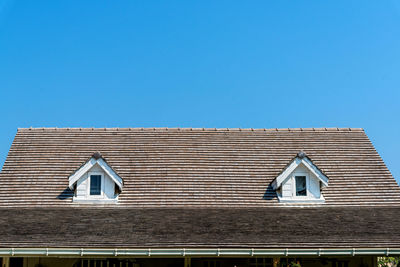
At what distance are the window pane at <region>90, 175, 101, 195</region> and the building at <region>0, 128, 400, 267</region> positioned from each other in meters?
0.04

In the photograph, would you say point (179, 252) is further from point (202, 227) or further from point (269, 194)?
point (269, 194)

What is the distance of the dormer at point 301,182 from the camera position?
778 inches

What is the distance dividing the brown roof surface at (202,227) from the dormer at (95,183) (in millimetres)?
767

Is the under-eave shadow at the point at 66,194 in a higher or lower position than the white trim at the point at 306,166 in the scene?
lower

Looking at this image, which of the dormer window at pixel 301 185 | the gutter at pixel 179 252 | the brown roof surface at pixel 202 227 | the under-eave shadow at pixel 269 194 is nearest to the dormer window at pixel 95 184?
the brown roof surface at pixel 202 227

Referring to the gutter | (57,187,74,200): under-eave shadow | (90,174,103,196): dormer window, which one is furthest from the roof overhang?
(57,187,74,200): under-eave shadow

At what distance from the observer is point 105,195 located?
19.6 m

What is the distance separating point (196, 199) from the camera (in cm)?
1992

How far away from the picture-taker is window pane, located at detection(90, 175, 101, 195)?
64.6 ft

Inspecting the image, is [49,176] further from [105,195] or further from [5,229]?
[5,229]

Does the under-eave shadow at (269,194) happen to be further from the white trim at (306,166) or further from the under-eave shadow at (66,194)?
the under-eave shadow at (66,194)

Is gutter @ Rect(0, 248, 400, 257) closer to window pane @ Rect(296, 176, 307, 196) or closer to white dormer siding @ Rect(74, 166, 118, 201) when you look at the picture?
white dormer siding @ Rect(74, 166, 118, 201)

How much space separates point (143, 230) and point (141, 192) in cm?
409

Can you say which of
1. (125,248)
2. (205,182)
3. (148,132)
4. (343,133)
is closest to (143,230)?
(125,248)
